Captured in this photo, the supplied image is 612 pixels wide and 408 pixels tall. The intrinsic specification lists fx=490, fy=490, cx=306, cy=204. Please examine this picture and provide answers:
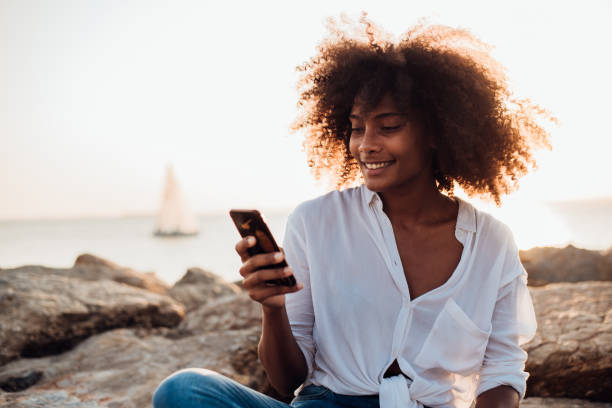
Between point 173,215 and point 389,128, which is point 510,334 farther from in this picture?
point 173,215

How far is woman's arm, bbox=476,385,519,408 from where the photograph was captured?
1.87m

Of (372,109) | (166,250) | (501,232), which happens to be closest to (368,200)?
(372,109)

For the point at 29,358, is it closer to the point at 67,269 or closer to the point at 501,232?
the point at 67,269

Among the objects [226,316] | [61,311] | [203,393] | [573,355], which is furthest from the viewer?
[226,316]

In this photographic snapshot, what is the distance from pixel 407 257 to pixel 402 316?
28cm

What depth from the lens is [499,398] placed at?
188cm

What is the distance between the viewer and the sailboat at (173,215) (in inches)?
2083

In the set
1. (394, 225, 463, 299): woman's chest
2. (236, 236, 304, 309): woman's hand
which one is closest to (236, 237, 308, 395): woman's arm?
(236, 236, 304, 309): woman's hand

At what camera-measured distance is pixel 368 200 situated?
2.16m

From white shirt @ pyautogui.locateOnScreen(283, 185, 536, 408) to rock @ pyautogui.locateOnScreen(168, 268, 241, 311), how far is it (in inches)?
109

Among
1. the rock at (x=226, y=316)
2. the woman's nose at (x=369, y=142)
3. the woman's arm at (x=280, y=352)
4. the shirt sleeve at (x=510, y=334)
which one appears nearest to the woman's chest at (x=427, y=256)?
the shirt sleeve at (x=510, y=334)

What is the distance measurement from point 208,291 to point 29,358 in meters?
2.06

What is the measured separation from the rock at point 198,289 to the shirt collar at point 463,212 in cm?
288

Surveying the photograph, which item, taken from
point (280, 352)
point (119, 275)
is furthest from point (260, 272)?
point (119, 275)
